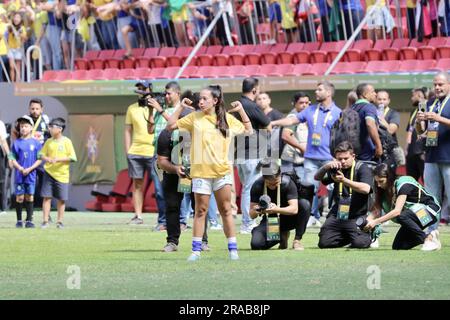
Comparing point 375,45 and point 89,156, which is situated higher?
point 375,45

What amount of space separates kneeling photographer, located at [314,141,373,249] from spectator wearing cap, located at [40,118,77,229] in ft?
18.5

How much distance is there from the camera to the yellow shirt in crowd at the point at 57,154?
62.0 feet

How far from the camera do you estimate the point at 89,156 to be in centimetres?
2641

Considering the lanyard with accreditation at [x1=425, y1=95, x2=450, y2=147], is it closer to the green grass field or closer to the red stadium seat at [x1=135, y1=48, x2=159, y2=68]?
the green grass field

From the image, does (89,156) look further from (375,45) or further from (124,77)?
(375,45)

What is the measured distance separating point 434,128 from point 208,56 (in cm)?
1047

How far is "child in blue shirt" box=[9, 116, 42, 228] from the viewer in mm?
18938

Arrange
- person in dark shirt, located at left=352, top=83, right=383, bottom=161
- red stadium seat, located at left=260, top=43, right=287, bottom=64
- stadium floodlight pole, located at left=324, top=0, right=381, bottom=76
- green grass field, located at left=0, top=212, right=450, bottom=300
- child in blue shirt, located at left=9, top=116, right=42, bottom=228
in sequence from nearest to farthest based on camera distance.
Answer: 1. green grass field, located at left=0, top=212, right=450, bottom=300
2. person in dark shirt, located at left=352, top=83, right=383, bottom=161
3. child in blue shirt, located at left=9, top=116, right=42, bottom=228
4. stadium floodlight pole, located at left=324, top=0, right=381, bottom=76
5. red stadium seat, located at left=260, top=43, right=287, bottom=64

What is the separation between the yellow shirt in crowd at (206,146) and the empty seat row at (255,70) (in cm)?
1026

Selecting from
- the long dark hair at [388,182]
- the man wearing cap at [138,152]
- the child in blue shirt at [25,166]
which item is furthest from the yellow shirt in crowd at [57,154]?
the long dark hair at [388,182]

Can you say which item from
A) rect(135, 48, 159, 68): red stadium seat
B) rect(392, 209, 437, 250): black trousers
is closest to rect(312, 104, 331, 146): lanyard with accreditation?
rect(392, 209, 437, 250): black trousers

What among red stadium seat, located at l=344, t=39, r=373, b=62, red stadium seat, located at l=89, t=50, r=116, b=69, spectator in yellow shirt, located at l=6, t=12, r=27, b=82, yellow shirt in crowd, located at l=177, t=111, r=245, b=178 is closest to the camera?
yellow shirt in crowd, located at l=177, t=111, r=245, b=178
